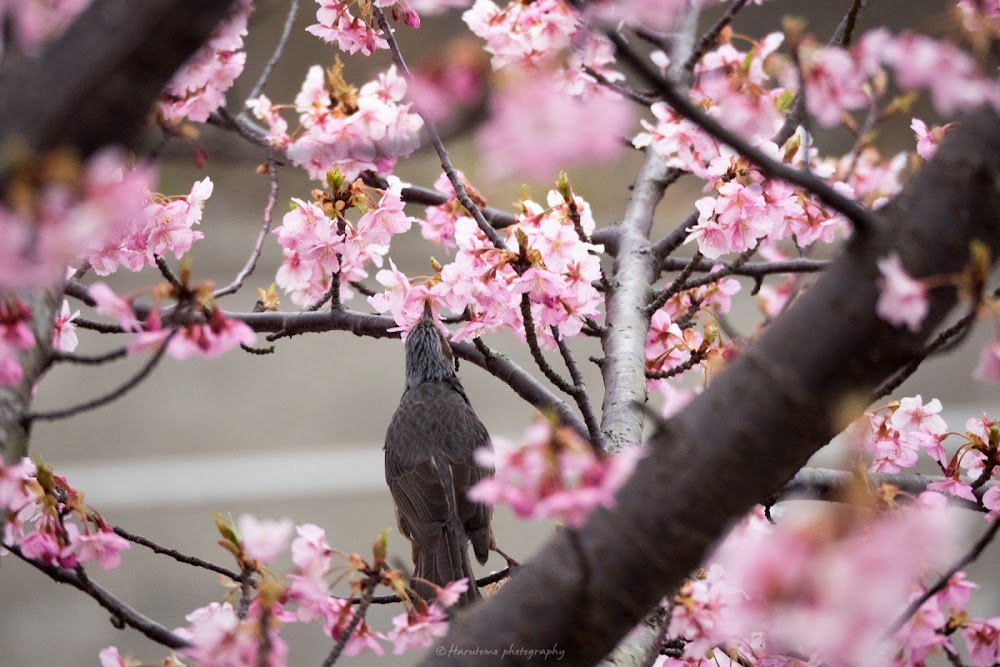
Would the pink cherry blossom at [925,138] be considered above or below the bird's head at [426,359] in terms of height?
above

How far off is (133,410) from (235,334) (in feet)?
19.4

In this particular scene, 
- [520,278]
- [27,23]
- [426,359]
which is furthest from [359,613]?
[426,359]

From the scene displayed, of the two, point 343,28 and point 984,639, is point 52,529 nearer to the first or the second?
point 343,28

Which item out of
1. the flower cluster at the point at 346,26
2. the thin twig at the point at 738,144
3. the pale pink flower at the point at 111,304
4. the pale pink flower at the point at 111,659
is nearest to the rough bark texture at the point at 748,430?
the thin twig at the point at 738,144

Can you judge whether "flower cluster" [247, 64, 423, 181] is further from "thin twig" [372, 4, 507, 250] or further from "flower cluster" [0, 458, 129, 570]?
"flower cluster" [0, 458, 129, 570]

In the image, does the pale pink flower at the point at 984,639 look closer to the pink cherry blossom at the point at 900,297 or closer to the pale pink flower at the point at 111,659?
the pink cherry blossom at the point at 900,297

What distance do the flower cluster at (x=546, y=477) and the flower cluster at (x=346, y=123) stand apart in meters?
0.99

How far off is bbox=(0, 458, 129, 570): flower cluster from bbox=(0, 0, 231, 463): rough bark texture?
0.59 meters

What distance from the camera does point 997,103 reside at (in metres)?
0.98

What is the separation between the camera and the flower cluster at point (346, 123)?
185 cm

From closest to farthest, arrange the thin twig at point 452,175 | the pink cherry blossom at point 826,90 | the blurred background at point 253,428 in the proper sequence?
1. the pink cherry blossom at point 826,90
2. the thin twig at point 452,175
3. the blurred background at point 253,428

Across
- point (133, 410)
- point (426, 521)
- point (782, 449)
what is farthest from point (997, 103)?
point (133, 410)

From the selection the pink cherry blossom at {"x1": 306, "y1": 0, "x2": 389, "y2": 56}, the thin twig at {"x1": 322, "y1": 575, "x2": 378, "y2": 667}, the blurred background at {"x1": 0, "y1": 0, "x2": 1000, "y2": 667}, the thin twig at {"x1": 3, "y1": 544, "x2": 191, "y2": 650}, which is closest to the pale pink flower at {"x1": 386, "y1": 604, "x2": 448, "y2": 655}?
the thin twig at {"x1": 322, "y1": 575, "x2": 378, "y2": 667}

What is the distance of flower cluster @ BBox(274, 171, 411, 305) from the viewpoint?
1.83 metres
